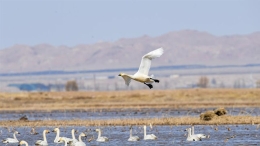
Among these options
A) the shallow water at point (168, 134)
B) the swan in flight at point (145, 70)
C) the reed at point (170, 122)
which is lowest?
the shallow water at point (168, 134)

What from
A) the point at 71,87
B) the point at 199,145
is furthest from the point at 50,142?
the point at 71,87

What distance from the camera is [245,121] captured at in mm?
38156

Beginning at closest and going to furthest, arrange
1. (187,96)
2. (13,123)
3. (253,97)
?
1. (13,123)
2. (253,97)
3. (187,96)

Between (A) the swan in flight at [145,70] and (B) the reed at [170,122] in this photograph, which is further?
(B) the reed at [170,122]

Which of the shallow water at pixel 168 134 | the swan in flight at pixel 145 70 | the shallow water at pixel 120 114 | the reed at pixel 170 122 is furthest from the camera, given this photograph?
the shallow water at pixel 120 114

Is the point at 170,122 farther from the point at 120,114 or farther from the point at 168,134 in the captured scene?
the point at 120,114

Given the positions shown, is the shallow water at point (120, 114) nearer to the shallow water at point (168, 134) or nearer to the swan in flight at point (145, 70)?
the shallow water at point (168, 134)

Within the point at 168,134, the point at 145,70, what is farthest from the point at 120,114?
the point at 145,70

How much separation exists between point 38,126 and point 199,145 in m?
13.5

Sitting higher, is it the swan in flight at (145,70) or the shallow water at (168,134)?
the swan in flight at (145,70)

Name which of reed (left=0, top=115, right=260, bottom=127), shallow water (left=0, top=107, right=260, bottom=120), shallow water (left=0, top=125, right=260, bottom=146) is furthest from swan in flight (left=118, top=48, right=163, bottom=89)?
shallow water (left=0, top=107, right=260, bottom=120)

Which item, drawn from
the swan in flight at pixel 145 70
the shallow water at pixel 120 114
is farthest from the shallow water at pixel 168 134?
the shallow water at pixel 120 114

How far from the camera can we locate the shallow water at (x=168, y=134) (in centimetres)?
3050

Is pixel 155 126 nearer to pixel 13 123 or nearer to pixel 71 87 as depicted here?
pixel 13 123
